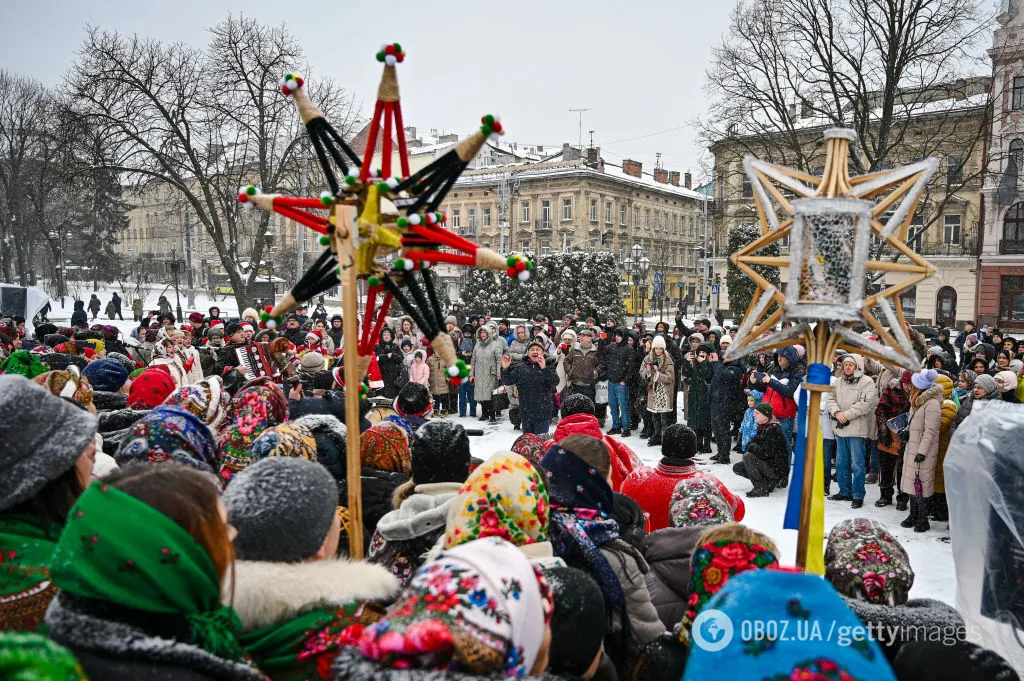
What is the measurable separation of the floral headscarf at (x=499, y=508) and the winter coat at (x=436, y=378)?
36.1 feet

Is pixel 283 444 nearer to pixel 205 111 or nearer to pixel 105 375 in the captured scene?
pixel 105 375

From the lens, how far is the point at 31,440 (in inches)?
79.4

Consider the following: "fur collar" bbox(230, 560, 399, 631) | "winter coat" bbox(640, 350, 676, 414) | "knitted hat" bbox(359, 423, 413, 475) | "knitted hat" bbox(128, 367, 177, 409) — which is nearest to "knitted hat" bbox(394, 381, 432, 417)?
"knitted hat" bbox(359, 423, 413, 475)

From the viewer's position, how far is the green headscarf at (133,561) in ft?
4.87

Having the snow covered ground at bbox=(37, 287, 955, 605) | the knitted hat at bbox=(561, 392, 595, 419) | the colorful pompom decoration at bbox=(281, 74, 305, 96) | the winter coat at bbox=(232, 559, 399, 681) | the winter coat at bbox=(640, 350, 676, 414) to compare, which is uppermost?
the colorful pompom decoration at bbox=(281, 74, 305, 96)

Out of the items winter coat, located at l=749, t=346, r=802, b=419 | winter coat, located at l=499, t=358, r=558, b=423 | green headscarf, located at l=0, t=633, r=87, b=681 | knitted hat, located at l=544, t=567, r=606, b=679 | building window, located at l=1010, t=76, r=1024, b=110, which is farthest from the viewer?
building window, located at l=1010, t=76, r=1024, b=110

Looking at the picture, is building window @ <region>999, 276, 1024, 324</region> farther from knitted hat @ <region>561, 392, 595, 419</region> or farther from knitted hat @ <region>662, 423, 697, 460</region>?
knitted hat @ <region>662, 423, 697, 460</region>

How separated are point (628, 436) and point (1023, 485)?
8.71 metres

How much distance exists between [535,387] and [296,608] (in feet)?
30.5

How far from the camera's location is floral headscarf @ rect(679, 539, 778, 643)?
8.09ft

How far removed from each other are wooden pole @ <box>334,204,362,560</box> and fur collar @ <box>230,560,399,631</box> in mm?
812

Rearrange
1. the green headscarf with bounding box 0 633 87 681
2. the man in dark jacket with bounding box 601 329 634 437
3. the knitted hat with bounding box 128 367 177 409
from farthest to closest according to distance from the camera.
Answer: the man in dark jacket with bounding box 601 329 634 437 → the knitted hat with bounding box 128 367 177 409 → the green headscarf with bounding box 0 633 87 681

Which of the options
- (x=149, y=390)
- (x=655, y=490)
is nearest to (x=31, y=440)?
(x=655, y=490)

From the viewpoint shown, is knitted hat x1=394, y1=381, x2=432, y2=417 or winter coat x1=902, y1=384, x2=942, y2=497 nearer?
knitted hat x1=394, y1=381, x2=432, y2=417
